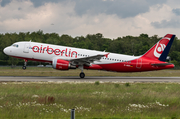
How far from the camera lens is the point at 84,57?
31578 millimetres

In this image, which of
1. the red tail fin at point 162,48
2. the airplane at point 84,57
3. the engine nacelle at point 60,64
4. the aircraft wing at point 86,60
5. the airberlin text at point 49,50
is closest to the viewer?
the engine nacelle at point 60,64

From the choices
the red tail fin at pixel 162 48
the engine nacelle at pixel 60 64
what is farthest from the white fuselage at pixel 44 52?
the red tail fin at pixel 162 48

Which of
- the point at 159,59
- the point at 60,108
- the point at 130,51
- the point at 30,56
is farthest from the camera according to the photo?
the point at 130,51

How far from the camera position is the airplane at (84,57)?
3170cm

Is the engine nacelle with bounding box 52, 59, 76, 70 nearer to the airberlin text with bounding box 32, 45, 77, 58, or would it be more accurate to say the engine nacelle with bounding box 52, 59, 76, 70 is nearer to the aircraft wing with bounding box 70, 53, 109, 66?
the aircraft wing with bounding box 70, 53, 109, 66

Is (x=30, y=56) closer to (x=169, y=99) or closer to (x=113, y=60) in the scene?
(x=113, y=60)

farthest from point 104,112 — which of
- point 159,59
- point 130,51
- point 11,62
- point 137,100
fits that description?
point 130,51

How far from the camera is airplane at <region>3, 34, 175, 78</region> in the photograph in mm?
31703

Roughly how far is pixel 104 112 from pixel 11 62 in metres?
81.2

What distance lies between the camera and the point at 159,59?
34688mm

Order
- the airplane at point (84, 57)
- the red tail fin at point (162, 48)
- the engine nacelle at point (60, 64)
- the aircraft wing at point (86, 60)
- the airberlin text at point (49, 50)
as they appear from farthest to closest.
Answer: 1. the red tail fin at point (162, 48)
2. the airberlin text at point (49, 50)
3. the airplane at point (84, 57)
4. the aircraft wing at point (86, 60)
5. the engine nacelle at point (60, 64)

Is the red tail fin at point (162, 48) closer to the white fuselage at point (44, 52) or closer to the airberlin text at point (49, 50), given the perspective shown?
the white fuselage at point (44, 52)

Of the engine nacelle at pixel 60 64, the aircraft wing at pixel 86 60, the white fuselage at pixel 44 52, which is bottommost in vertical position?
the engine nacelle at pixel 60 64

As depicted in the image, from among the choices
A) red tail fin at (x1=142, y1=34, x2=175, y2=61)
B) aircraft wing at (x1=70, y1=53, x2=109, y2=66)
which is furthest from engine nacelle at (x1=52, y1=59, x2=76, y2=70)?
red tail fin at (x1=142, y1=34, x2=175, y2=61)
